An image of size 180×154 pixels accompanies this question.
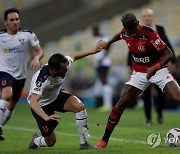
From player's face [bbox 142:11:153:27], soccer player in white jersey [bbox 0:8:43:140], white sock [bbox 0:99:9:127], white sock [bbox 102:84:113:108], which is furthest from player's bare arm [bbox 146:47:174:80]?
white sock [bbox 102:84:113:108]

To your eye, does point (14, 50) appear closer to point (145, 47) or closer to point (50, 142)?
point (50, 142)

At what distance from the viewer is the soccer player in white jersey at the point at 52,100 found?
9250mm

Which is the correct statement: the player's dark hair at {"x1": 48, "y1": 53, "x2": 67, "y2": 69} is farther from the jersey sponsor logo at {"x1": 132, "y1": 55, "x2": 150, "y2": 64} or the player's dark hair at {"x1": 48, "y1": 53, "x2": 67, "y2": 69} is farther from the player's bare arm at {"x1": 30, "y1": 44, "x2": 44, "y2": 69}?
the player's bare arm at {"x1": 30, "y1": 44, "x2": 44, "y2": 69}

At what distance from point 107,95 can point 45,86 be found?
1036 cm

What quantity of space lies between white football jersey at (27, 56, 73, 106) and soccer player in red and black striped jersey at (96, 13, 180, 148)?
3.24 feet

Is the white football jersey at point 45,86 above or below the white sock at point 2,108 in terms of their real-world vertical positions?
above

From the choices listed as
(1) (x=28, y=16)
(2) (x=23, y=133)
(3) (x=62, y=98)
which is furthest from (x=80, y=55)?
(1) (x=28, y=16)

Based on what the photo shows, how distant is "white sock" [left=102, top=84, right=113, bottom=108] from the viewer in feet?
64.6

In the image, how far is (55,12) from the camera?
83.7 feet

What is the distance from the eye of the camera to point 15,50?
12.1m

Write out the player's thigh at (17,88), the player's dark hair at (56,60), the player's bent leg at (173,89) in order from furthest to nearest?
the player's thigh at (17,88)
the player's bent leg at (173,89)
the player's dark hair at (56,60)

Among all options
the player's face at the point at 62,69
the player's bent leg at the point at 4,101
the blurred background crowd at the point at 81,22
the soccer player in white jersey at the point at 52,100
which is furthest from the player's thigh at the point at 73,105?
the blurred background crowd at the point at 81,22

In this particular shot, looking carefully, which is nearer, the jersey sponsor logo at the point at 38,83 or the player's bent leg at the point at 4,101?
the jersey sponsor logo at the point at 38,83

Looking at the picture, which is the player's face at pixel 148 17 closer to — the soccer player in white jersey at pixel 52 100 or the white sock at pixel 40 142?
the soccer player in white jersey at pixel 52 100
